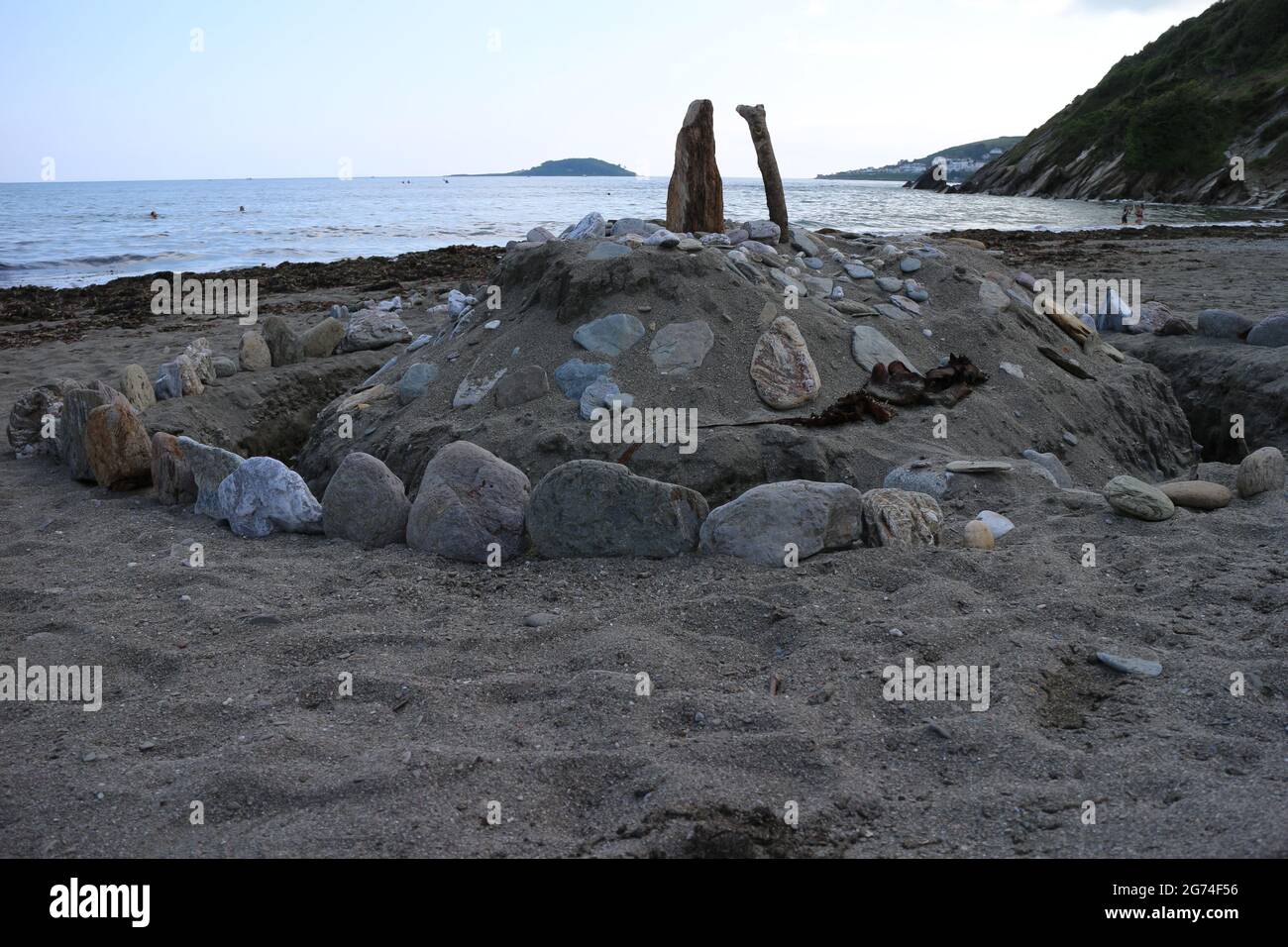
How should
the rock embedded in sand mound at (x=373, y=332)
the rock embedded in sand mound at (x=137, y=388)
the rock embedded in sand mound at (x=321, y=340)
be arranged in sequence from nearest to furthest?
the rock embedded in sand mound at (x=137, y=388) < the rock embedded in sand mound at (x=321, y=340) < the rock embedded in sand mound at (x=373, y=332)

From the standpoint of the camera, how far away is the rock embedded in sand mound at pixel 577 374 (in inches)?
219

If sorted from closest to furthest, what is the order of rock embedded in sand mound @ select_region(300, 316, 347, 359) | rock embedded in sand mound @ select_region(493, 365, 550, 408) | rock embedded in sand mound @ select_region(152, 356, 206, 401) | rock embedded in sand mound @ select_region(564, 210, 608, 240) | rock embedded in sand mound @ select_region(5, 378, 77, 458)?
1. rock embedded in sand mound @ select_region(493, 365, 550, 408)
2. rock embedded in sand mound @ select_region(5, 378, 77, 458)
3. rock embedded in sand mound @ select_region(152, 356, 206, 401)
4. rock embedded in sand mound @ select_region(564, 210, 608, 240)
5. rock embedded in sand mound @ select_region(300, 316, 347, 359)

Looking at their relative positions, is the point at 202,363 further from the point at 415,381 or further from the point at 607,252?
the point at 607,252

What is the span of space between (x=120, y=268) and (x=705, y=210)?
17.3m

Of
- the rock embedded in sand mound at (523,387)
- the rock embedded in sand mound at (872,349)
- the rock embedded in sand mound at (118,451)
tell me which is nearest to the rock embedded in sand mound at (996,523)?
the rock embedded in sand mound at (872,349)

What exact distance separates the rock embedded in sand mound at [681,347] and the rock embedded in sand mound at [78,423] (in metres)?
3.22

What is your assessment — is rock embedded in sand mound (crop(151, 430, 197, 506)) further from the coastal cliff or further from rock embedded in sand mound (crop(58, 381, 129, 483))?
the coastal cliff

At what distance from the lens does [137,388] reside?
21.9 ft

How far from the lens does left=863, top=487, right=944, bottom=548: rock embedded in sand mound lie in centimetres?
403

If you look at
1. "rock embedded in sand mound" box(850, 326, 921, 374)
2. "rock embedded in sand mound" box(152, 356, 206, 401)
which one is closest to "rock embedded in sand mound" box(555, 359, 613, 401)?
"rock embedded in sand mound" box(850, 326, 921, 374)

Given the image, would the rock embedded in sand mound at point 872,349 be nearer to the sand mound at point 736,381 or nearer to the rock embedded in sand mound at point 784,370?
the sand mound at point 736,381

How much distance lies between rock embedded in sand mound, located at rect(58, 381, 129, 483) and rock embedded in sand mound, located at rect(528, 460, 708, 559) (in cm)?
310

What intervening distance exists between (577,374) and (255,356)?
338 cm

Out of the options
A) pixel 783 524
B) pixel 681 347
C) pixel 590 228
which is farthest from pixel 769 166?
pixel 783 524
